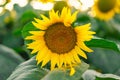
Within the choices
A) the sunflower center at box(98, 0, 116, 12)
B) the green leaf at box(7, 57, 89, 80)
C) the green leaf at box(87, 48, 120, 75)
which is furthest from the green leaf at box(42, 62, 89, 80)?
the sunflower center at box(98, 0, 116, 12)

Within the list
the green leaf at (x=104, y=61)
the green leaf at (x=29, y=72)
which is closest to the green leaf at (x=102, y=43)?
the green leaf at (x=29, y=72)

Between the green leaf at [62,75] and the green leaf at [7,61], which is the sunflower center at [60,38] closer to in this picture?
the green leaf at [62,75]

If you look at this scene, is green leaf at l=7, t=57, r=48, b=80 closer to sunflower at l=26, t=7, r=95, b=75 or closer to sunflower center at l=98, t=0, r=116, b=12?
sunflower at l=26, t=7, r=95, b=75

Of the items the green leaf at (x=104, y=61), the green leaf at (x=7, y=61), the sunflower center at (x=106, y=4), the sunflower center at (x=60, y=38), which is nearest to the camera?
the sunflower center at (x=60, y=38)

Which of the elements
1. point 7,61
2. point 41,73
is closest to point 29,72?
point 41,73

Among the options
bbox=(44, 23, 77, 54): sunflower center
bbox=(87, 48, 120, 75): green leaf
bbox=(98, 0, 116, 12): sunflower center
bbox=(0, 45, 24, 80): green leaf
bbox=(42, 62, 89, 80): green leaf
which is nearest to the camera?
bbox=(42, 62, 89, 80): green leaf

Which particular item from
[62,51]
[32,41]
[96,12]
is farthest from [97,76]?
[96,12]

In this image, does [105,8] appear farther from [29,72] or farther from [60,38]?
[29,72]
